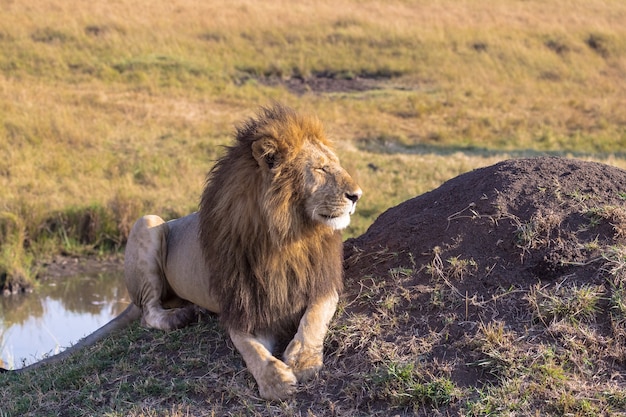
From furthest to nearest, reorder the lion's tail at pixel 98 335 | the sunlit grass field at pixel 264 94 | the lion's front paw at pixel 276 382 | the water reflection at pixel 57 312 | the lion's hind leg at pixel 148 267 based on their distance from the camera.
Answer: the sunlit grass field at pixel 264 94, the water reflection at pixel 57 312, the lion's hind leg at pixel 148 267, the lion's tail at pixel 98 335, the lion's front paw at pixel 276 382

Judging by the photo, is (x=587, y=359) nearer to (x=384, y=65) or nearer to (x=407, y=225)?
(x=407, y=225)

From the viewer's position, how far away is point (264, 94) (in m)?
21.0

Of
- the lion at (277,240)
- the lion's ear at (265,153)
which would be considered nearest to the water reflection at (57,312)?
the lion at (277,240)

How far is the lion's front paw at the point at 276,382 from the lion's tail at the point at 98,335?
1875mm

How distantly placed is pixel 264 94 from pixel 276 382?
679 inches

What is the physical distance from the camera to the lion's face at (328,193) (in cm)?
423

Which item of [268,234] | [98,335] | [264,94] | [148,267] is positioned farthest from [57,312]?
[264,94]

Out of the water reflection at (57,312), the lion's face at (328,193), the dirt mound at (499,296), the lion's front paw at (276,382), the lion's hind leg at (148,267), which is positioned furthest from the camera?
the water reflection at (57,312)

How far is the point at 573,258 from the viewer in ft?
15.0

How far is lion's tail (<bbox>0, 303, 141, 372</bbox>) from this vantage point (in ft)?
18.2

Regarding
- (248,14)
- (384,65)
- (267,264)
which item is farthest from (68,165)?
(248,14)

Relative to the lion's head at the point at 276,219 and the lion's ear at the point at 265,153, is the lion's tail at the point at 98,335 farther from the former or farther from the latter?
the lion's ear at the point at 265,153

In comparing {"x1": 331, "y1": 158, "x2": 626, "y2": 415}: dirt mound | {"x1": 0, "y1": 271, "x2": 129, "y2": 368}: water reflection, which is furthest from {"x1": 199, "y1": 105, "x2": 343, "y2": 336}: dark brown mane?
{"x1": 0, "y1": 271, "x2": 129, "y2": 368}: water reflection

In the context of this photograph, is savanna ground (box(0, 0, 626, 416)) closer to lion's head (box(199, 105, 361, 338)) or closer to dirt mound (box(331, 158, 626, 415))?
dirt mound (box(331, 158, 626, 415))
